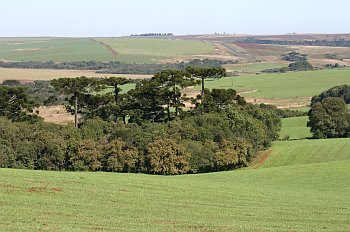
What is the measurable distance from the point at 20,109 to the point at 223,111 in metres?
20.1

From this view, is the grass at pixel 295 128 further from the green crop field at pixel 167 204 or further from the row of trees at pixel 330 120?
the green crop field at pixel 167 204

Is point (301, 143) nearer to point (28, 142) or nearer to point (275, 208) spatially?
point (28, 142)

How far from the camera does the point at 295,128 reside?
68.9m

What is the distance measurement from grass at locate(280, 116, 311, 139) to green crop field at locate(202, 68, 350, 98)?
111 feet

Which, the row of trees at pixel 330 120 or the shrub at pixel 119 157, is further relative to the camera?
the row of trees at pixel 330 120

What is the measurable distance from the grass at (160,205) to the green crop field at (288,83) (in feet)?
247

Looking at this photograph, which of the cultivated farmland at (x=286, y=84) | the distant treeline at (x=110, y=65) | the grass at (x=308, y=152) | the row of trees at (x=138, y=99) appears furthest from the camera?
the distant treeline at (x=110, y=65)

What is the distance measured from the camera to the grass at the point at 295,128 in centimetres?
6575

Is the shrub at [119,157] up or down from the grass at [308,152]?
up

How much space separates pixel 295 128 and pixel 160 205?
4632 centimetres

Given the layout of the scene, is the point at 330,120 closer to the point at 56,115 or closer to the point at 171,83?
the point at 171,83

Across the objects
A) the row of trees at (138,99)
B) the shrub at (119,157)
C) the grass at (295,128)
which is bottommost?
the grass at (295,128)

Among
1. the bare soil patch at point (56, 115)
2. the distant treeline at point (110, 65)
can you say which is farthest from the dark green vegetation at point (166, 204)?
the distant treeline at point (110, 65)

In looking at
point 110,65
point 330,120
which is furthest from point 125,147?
point 110,65
